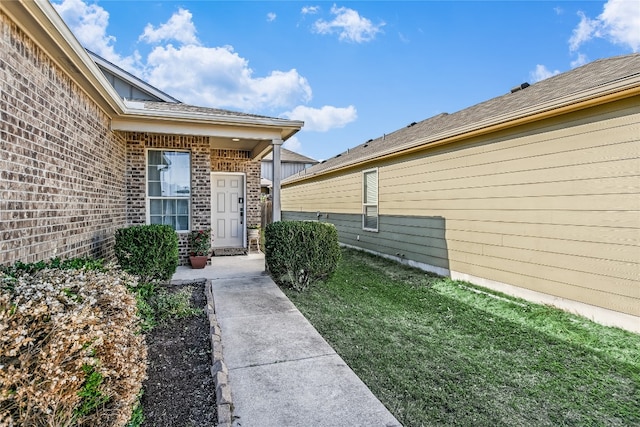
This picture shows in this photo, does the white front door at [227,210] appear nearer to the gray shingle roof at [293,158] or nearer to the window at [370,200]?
the window at [370,200]

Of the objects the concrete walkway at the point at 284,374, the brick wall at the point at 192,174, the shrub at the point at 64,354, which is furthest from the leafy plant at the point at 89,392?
the brick wall at the point at 192,174

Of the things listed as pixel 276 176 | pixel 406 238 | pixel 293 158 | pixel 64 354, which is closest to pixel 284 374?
pixel 64 354

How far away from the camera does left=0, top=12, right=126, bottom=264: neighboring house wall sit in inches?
117

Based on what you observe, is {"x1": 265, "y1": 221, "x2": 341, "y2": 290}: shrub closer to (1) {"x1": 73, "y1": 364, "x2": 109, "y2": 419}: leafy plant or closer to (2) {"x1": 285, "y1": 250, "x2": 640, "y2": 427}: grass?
(2) {"x1": 285, "y1": 250, "x2": 640, "y2": 427}: grass

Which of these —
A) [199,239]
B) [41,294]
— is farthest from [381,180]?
[41,294]

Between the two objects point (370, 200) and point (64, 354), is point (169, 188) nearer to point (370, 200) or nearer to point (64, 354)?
point (370, 200)

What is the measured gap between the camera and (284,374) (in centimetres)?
292

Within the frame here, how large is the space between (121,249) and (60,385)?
421cm

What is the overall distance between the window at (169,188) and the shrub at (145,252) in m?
2.25

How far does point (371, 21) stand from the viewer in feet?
34.9

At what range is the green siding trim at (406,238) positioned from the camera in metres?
7.16

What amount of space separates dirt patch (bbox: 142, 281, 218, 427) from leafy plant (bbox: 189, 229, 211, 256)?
3506 millimetres

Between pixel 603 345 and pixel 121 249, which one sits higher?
pixel 121 249

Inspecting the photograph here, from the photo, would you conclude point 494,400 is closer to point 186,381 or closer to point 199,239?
point 186,381
